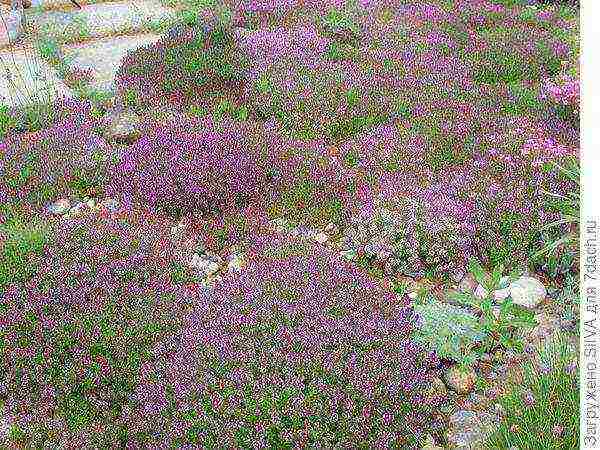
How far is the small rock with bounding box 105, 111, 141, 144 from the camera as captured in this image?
6.58 meters

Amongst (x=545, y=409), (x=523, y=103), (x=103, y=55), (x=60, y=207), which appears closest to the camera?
(x=545, y=409)

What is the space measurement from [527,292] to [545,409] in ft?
4.63

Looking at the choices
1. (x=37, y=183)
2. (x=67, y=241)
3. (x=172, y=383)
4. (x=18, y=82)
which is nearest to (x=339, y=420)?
(x=172, y=383)

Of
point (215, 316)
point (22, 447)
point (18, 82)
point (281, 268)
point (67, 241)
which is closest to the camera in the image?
point (22, 447)

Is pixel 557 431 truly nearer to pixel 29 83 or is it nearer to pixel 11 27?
pixel 29 83

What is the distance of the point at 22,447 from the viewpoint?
3703 millimetres

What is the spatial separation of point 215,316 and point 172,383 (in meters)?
0.48

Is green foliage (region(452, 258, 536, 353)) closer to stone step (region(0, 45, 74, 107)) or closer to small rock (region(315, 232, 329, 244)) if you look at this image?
small rock (region(315, 232, 329, 244))

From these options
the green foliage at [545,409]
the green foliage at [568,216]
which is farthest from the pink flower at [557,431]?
the green foliage at [568,216]

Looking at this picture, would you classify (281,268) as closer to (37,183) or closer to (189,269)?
(189,269)

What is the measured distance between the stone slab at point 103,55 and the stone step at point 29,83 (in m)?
0.31

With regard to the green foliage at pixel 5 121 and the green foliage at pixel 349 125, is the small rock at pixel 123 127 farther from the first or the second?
the green foliage at pixel 349 125

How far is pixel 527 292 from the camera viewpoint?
453 cm

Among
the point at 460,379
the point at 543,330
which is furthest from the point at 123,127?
the point at 543,330
